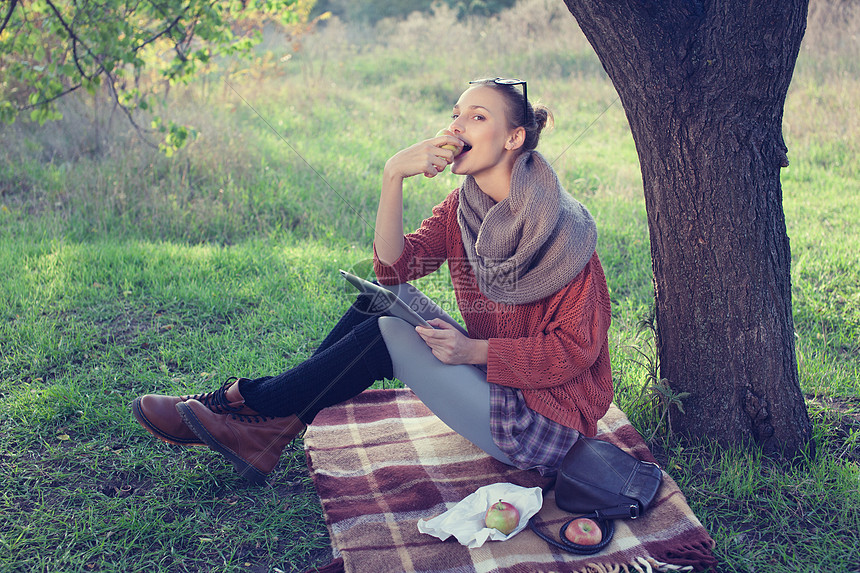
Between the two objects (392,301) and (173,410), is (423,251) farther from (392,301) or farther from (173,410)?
(173,410)

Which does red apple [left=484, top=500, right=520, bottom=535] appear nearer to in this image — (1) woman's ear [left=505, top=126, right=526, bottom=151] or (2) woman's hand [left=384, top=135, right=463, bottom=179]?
(2) woman's hand [left=384, top=135, right=463, bottom=179]

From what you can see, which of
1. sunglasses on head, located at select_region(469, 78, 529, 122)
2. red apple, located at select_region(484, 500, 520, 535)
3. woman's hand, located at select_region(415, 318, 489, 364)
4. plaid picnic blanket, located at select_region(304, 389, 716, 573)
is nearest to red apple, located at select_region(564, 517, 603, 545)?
plaid picnic blanket, located at select_region(304, 389, 716, 573)

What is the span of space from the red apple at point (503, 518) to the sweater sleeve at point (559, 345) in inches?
16.8

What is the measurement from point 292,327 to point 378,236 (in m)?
1.52

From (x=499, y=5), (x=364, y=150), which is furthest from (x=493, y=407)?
(x=499, y=5)

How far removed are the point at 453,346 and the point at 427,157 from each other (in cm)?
71

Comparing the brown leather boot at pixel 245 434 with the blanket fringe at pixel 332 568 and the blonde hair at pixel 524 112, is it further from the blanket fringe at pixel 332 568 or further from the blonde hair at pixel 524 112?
the blonde hair at pixel 524 112

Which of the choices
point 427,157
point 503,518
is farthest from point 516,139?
point 503,518

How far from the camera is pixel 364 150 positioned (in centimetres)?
736

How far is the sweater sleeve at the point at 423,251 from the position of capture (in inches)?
114

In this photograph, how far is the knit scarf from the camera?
2484 mm

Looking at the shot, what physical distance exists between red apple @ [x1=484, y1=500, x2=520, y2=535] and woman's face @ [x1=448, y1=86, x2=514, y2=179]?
1.23 m

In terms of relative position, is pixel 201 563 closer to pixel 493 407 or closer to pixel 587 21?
pixel 493 407

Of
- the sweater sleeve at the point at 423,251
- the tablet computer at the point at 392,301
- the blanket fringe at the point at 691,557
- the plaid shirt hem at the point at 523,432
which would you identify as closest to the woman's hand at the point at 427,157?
the sweater sleeve at the point at 423,251
